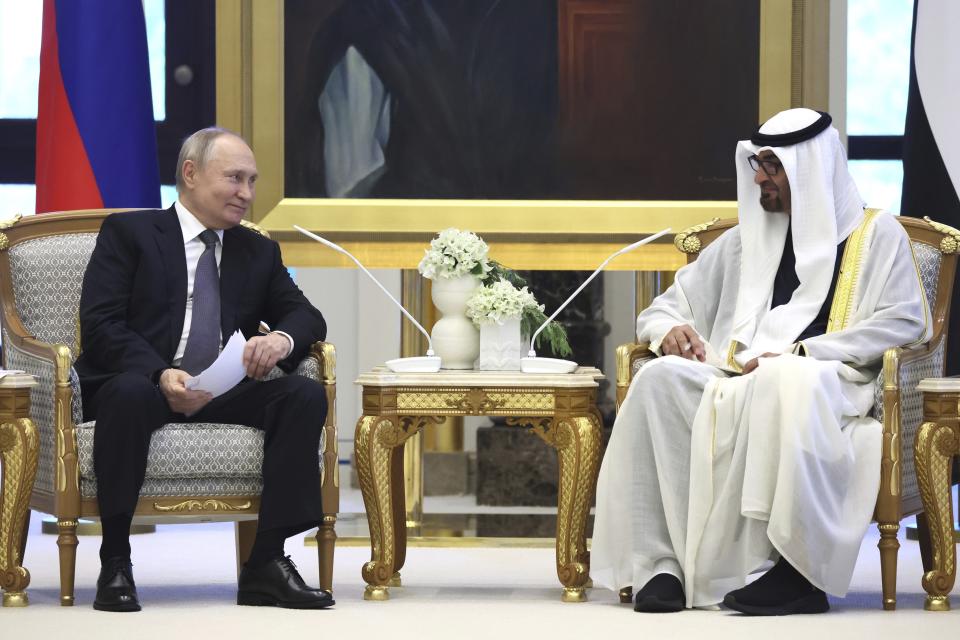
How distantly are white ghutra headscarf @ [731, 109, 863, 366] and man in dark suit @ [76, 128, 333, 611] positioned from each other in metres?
1.31

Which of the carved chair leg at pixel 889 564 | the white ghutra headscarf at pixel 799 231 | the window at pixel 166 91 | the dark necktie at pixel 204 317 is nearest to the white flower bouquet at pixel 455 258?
the dark necktie at pixel 204 317

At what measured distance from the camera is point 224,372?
13.9 feet

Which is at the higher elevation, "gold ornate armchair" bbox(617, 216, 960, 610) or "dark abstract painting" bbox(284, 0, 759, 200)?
"dark abstract painting" bbox(284, 0, 759, 200)

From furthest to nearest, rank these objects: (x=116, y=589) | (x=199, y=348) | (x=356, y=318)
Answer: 1. (x=356, y=318)
2. (x=199, y=348)
3. (x=116, y=589)

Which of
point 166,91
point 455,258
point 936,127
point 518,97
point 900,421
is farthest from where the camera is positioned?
point 166,91

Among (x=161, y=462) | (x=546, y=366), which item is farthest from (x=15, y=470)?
(x=546, y=366)

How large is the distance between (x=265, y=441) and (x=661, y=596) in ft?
3.77

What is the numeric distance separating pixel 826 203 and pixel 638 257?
50.5 inches

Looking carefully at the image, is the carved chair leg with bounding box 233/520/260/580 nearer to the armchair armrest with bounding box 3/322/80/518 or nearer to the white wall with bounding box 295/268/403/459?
the armchair armrest with bounding box 3/322/80/518

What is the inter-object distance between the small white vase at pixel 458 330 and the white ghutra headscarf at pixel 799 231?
2.61 feet

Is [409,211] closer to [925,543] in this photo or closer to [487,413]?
[487,413]

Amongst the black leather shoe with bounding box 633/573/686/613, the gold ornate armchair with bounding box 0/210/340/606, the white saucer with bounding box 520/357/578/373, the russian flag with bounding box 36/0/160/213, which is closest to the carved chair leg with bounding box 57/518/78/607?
the gold ornate armchair with bounding box 0/210/340/606

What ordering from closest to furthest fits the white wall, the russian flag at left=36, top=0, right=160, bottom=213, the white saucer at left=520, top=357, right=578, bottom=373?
the white saucer at left=520, top=357, right=578, bottom=373
the russian flag at left=36, top=0, right=160, bottom=213
the white wall

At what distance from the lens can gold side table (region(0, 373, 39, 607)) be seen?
13.7 feet
